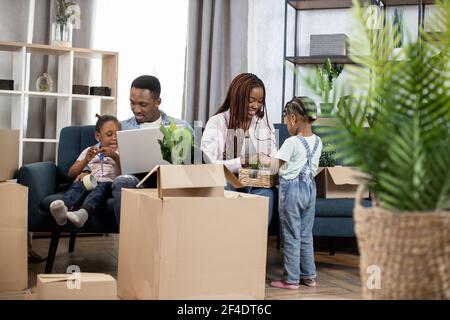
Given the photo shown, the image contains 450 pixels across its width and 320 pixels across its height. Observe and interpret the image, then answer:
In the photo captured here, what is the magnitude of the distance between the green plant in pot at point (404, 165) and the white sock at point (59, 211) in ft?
6.19

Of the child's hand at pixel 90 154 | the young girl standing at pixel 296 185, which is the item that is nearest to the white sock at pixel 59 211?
the child's hand at pixel 90 154

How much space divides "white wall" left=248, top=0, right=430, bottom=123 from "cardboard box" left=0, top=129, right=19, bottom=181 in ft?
7.29

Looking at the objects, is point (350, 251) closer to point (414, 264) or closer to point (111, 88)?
point (111, 88)

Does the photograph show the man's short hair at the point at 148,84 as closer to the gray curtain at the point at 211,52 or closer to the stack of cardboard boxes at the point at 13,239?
the stack of cardboard boxes at the point at 13,239

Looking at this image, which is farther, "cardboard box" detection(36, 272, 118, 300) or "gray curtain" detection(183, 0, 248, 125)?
"gray curtain" detection(183, 0, 248, 125)

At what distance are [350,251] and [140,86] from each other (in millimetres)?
1663

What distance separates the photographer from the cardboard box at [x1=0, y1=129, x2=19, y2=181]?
8.49 feet

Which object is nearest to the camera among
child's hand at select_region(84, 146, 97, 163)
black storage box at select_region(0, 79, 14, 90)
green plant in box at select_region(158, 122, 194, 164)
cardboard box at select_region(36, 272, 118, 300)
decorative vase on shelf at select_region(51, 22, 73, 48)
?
cardboard box at select_region(36, 272, 118, 300)

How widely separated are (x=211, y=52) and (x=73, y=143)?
1.49 metres

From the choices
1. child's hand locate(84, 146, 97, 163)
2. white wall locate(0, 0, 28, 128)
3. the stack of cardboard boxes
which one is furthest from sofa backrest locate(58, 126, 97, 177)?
white wall locate(0, 0, 28, 128)

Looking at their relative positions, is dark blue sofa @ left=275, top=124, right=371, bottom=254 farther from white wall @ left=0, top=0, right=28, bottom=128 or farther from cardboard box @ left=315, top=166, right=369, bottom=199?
white wall @ left=0, top=0, right=28, bottom=128

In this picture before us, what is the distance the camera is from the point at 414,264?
1020 mm

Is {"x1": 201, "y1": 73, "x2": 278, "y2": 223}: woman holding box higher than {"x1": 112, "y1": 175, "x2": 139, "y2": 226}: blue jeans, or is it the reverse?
{"x1": 201, "y1": 73, "x2": 278, "y2": 223}: woman holding box
